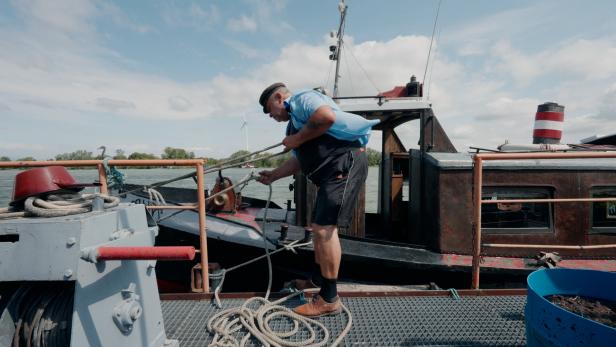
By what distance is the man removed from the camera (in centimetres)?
233

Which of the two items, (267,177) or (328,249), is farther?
(267,177)

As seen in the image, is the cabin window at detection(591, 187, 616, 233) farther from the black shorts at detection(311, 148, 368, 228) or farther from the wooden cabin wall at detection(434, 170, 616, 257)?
Result: the black shorts at detection(311, 148, 368, 228)

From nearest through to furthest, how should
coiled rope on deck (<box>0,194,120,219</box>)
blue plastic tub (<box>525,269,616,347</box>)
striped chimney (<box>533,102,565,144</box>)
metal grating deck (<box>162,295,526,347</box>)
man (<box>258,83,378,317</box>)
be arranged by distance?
blue plastic tub (<box>525,269,616,347</box>) < coiled rope on deck (<box>0,194,120,219</box>) < metal grating deck (<box>162,295,526,347</box>) < man (<box>258,83,378,317</box>) < striped chimney (<box>533,102,565,144</box>)

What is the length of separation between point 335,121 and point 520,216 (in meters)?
2.97

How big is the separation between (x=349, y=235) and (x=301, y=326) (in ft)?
7.04

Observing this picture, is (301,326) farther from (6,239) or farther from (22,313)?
(6,239)

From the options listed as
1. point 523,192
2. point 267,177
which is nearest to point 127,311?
point 267,177

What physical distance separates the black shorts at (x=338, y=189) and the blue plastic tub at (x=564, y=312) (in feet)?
3.78

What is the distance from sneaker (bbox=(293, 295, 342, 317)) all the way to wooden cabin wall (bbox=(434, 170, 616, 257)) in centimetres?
195

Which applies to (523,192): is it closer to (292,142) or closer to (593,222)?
(593,222)

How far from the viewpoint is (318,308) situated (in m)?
2.33

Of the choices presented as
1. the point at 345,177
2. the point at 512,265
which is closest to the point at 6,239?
the point at 345,177

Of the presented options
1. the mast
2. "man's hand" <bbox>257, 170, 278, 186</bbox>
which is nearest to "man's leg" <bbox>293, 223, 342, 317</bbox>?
"man's hand" <bbox>257, 170, 278, 186</bbox>

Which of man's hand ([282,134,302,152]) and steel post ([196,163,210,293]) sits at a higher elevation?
man's hand ([282,134,302,152])
